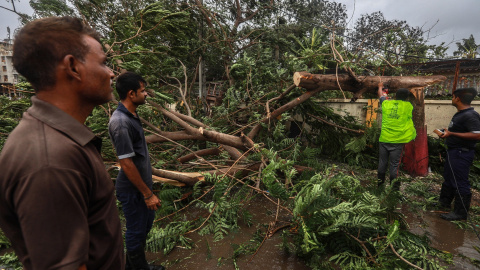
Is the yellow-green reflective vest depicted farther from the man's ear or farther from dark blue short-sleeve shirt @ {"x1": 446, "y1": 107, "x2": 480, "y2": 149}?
the man's ear

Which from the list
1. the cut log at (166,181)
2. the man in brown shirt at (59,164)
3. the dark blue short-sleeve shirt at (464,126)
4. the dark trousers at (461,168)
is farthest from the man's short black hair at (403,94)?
the man in brown shirt at (59,164)

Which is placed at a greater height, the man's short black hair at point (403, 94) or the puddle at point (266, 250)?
the man's short black hair at point (403, 94)

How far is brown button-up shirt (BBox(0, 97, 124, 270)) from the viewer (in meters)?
0.64

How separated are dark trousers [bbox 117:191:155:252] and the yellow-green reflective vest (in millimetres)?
4010

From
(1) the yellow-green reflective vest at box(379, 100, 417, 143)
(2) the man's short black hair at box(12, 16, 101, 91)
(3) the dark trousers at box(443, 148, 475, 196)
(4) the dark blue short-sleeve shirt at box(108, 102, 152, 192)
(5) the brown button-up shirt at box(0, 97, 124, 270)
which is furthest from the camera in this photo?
(1) the yellow-green reflective vest at box(379, 100, 417, 143)

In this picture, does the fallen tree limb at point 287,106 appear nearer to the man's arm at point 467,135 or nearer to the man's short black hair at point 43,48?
the man's arm at point 467,135

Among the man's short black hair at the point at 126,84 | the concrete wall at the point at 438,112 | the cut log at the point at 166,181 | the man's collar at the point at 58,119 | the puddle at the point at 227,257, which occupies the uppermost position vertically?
the man's short black hair at the point at 126,84

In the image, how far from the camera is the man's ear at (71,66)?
2.65ft

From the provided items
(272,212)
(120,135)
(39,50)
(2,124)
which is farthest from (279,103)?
(2,124)

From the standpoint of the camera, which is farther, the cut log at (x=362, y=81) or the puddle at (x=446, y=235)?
the cut log at (x=362, y=81)

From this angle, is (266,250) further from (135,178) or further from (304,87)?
(304,87)

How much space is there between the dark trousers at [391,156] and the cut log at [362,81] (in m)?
1.26

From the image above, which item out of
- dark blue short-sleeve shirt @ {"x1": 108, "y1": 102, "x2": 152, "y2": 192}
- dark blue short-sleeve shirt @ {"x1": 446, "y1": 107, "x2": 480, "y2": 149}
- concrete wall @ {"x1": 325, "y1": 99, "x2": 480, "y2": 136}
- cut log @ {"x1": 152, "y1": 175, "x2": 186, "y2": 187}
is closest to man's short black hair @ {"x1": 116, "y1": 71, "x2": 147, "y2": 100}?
dark blue short-sleeve shirt @ {"x1": 108, "y1": 102, "x2": 152, "y2": 192}

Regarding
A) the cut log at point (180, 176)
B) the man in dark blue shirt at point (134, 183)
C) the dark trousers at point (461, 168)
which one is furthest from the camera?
the cut log at point (180, 176)
